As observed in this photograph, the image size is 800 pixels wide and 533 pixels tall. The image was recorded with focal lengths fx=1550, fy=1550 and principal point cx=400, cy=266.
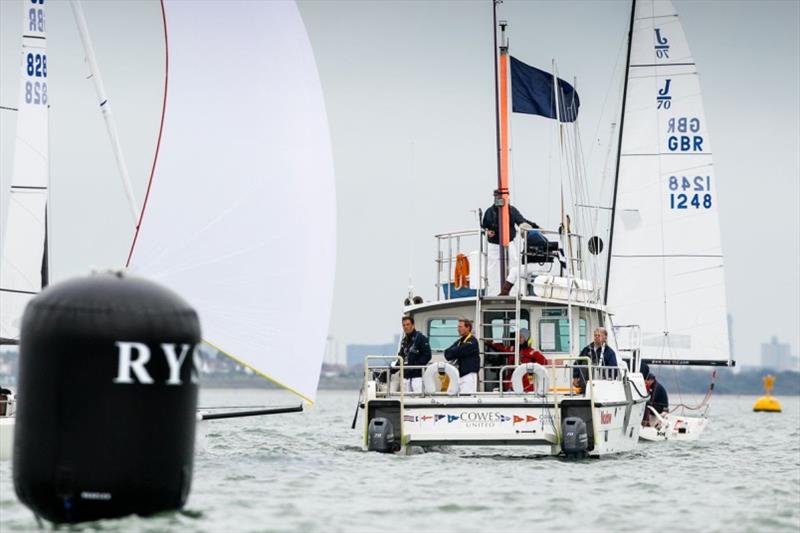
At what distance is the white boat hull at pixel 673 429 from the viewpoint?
3078cm

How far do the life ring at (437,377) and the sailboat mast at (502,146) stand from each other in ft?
8.91

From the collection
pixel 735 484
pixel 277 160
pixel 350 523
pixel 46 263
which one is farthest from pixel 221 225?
pixel 46 263

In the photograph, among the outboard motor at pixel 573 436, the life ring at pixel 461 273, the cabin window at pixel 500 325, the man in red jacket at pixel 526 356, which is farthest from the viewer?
the life ring at pixel 461 273

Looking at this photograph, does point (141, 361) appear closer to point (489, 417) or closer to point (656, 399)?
point (489, 417)

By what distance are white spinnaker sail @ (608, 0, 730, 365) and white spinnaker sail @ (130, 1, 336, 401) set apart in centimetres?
1959

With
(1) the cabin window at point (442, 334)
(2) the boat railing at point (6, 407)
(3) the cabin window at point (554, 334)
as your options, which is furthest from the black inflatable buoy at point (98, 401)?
(3) the cabin window at point (554, 334)

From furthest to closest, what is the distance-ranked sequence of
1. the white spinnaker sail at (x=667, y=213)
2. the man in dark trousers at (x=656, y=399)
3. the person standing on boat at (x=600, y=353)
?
the white spinnaker sail at (x=667, y=213) → the man in dark trousers at (x=656, y=399) → the person standing on boat at (x=600, y=353)

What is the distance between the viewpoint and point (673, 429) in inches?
1229

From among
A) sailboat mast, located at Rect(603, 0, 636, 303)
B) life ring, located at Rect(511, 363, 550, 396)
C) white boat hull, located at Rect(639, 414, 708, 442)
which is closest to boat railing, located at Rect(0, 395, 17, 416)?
life ring, located at Rect(511, 363, 550, 396)

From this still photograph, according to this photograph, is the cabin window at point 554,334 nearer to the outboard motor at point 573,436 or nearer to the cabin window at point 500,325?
the cabin window at point 500,325

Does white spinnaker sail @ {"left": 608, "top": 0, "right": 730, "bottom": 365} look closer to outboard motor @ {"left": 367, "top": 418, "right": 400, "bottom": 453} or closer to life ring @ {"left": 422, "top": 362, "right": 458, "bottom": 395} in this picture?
life ring @ {"left": 422, "top": 362, "right": 458, "bottom": 395}

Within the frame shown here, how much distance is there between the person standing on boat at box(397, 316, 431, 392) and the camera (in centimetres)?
2148

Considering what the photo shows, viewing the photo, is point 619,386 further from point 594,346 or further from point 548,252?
point 548,252

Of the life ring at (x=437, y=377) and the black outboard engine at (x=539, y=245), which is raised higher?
the black outboard engine at (x=539, y=245)
